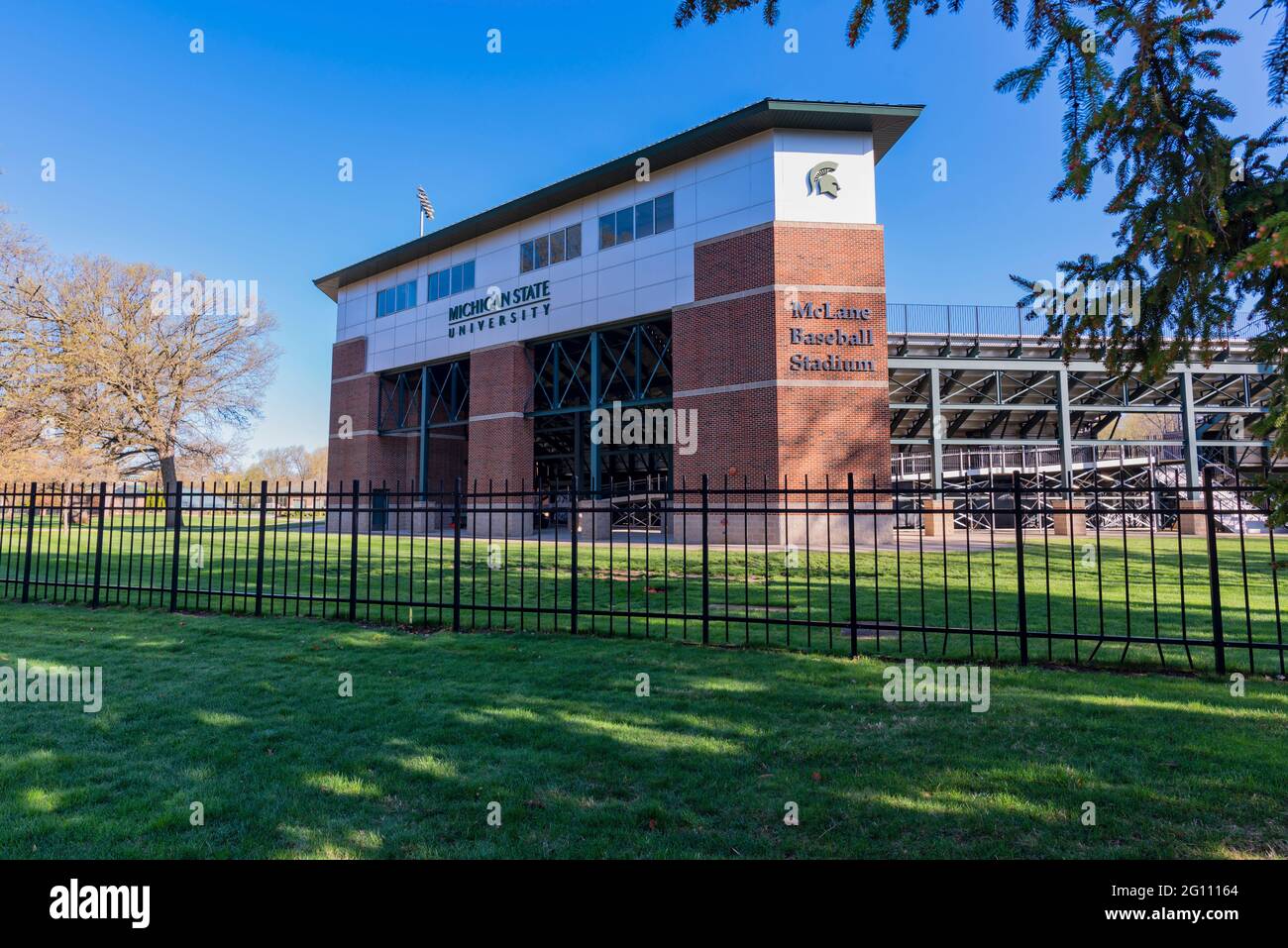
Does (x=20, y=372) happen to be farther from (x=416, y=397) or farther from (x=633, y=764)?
(x=633, y=764)

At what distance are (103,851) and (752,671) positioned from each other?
5.05 meters

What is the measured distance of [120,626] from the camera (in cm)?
893

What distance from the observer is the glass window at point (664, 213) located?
2616cm

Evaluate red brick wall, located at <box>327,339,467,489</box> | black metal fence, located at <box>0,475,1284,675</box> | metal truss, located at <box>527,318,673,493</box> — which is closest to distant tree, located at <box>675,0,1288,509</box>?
black metal fence, located at <box>0,475,1284,675</box>

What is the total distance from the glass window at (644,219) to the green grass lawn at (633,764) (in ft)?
76.6

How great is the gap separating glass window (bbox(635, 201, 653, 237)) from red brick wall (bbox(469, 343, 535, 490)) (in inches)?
314

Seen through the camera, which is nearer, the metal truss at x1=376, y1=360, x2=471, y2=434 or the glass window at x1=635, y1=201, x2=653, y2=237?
the glass window at x1=635, y1=201, x2=653, y2=237

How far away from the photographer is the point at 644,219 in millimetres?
26953

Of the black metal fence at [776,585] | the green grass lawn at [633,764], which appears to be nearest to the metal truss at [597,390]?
the black metal fence at [776,585]

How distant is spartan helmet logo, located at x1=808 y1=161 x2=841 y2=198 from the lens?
23.6 m

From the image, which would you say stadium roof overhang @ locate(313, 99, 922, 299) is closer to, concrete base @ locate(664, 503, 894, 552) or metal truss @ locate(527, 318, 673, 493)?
metal truss @ locate(527, 318, 673, 493)

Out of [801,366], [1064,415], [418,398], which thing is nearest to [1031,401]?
[1064,415]
